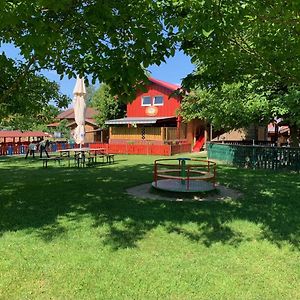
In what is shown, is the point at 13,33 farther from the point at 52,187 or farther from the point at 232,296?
the point at 232,296

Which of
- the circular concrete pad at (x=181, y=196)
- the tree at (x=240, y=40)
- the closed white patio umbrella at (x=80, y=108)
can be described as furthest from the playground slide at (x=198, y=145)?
the tree at (x=240, y=40)

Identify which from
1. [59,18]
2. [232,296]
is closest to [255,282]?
[232,296]

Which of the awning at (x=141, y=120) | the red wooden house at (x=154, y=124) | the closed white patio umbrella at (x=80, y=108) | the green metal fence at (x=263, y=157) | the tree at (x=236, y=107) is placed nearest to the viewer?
the green metal fence at (x=263, y=157)

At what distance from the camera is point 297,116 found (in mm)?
16188

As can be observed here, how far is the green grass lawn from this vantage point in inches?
186

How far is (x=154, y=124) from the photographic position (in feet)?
113

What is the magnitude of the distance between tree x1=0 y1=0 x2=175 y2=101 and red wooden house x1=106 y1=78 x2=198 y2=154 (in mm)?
20553

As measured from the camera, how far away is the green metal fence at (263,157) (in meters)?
17.0

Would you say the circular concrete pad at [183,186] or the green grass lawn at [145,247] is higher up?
the circular concrete pad at [183,186]

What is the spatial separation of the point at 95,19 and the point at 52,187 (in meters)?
6.66

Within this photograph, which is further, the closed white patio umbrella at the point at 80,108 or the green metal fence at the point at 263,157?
the closed white patio umbrella at the point at 80,108

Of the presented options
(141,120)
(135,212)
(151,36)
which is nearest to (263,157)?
(135,212)

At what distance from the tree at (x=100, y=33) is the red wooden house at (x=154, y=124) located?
20.6 meters

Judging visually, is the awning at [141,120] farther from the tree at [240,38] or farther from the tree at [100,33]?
the tree at [100,33]
